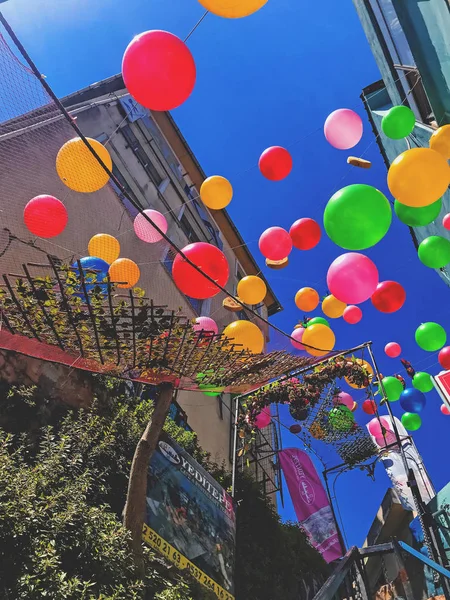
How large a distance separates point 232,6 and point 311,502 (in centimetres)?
812

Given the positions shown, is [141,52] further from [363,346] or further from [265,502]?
[265,502]

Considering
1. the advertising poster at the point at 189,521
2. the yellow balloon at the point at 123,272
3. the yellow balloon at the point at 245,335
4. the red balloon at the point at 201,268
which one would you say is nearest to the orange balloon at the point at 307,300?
the yellow balloon at the point at 245,335

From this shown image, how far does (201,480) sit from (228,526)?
72cm

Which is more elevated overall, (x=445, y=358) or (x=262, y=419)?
(x=445, y=358)

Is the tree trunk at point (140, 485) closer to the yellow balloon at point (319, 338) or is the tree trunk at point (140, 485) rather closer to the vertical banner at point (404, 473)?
the yellow balloon at point (319, 338)

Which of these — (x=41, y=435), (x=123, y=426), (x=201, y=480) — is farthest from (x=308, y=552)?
(x=41, y=435)

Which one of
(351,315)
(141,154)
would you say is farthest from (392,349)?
(141,154)

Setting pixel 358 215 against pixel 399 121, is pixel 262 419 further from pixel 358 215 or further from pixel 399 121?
pixel 399 121

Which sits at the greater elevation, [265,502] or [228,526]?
[265,502]

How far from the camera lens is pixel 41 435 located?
4660 mm

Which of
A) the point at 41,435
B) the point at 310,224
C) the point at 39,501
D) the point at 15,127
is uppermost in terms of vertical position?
the point at 15,127

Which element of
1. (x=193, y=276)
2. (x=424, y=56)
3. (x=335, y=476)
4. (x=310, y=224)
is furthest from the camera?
(x=335, y=476)

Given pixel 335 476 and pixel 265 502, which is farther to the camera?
pixel 335 476

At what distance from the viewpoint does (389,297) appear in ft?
19.7
